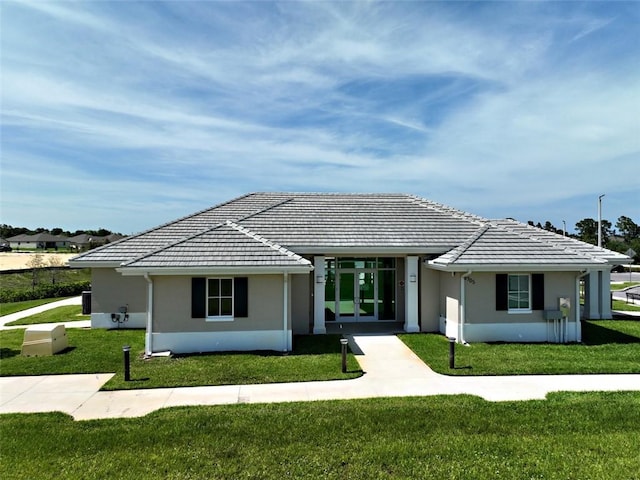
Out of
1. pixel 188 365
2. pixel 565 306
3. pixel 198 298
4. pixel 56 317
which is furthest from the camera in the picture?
pixel 56 317

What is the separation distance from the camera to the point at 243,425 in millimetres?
7301

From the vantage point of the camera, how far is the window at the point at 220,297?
12625 millimetres

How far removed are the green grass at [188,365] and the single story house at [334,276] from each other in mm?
858

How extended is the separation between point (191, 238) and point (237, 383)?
19.4ft

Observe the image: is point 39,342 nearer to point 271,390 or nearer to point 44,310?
point 271,390

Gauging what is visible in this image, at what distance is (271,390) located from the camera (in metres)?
9.28

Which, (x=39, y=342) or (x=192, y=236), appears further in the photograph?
(x=192, y=236)

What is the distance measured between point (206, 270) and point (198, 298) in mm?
981

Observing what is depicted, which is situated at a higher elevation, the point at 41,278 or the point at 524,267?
the point at 524,267

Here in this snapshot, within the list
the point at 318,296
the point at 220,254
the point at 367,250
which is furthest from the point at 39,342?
the point at 367,250

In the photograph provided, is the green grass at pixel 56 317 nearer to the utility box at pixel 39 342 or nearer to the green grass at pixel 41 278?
the utility box at pixel 39 342

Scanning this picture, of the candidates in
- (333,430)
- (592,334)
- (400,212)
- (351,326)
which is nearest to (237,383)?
(333,430)

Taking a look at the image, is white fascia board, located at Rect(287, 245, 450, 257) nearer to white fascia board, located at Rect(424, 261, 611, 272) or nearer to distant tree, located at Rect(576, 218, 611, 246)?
white fascia board, located at Rect(424, 261, 611, 272)

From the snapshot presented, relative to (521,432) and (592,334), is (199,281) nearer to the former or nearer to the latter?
(521,432)
